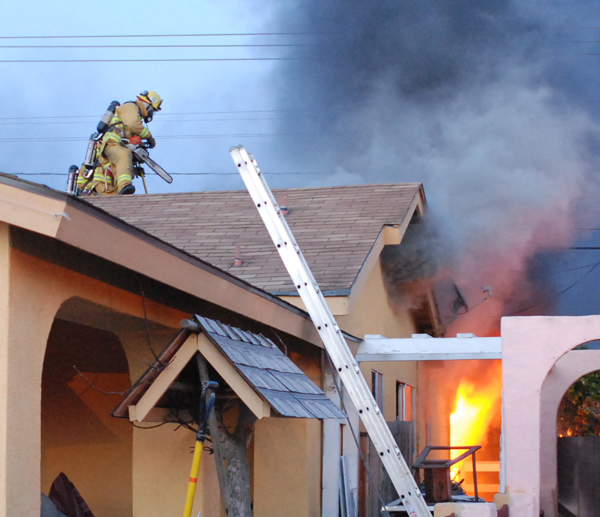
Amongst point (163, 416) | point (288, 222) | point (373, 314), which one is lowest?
point (163, 416)

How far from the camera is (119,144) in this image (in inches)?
715

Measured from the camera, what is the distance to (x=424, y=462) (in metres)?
9.91

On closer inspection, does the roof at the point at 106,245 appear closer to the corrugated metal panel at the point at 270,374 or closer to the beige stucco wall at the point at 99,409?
the beige stucco wall at the point at 99,409

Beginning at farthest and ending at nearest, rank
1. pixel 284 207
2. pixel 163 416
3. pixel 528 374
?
pixel 284 207 → pixel 528 374 → pixel 163 416

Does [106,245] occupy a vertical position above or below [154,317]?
above

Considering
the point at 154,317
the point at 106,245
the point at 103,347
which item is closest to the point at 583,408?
the point at 103,347

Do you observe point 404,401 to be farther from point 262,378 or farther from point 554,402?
point 262,378

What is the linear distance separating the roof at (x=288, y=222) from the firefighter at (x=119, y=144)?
4.15m

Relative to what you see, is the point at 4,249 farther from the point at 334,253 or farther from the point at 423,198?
the point at 423,198

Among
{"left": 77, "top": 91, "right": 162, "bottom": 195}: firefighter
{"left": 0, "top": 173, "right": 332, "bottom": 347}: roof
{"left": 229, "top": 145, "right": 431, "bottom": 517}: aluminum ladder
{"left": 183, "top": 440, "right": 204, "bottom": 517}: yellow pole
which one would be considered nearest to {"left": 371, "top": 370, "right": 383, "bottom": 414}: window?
{"left": 229, "top": 145, "right": 431, "bottom": 517}: aluminum ladder

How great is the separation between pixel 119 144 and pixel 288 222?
7.57 metres

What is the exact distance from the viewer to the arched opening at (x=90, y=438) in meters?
→ 9.19

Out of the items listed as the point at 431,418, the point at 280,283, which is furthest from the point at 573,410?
the point at 280,283

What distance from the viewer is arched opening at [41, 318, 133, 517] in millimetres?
9188
